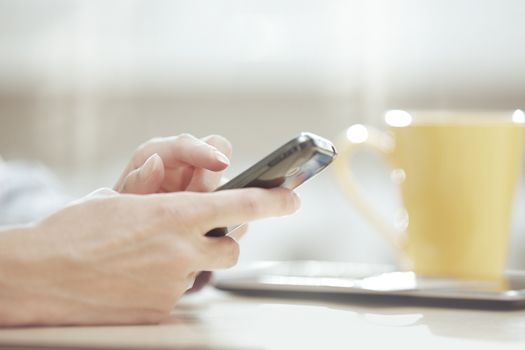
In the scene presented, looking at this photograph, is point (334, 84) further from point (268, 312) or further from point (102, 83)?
point (268, 312)

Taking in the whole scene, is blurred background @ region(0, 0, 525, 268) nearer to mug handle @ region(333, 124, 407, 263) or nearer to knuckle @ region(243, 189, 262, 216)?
mug handle @ region(333, 124, 407, 263)

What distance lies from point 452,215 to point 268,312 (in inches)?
11.0

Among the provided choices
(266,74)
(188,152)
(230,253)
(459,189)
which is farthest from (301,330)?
(266,74)

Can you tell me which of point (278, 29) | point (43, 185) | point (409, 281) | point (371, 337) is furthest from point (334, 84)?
point (371, 337)

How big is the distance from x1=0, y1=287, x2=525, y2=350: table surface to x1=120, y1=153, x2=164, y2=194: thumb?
3.9 inches

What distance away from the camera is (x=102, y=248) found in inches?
24.0

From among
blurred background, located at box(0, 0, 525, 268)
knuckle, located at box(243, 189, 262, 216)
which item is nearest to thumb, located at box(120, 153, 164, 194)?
knuckle, located at box(243, 189, 262, 216)

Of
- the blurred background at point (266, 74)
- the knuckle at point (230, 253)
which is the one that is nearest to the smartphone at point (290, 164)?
the knuckle at point (230, 253)

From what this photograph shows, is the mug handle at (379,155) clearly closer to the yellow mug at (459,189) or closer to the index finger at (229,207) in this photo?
the yellow mug at (459,189)

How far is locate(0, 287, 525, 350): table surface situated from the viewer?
1.86ft

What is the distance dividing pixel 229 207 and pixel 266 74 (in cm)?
123

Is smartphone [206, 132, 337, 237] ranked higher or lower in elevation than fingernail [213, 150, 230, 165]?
lower

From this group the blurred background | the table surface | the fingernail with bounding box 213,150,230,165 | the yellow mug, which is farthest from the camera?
the blurred background

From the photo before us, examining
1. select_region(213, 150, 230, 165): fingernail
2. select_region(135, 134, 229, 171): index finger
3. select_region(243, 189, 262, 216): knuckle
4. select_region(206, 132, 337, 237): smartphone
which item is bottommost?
select_region(243, 189, 262, 216): knuckle
